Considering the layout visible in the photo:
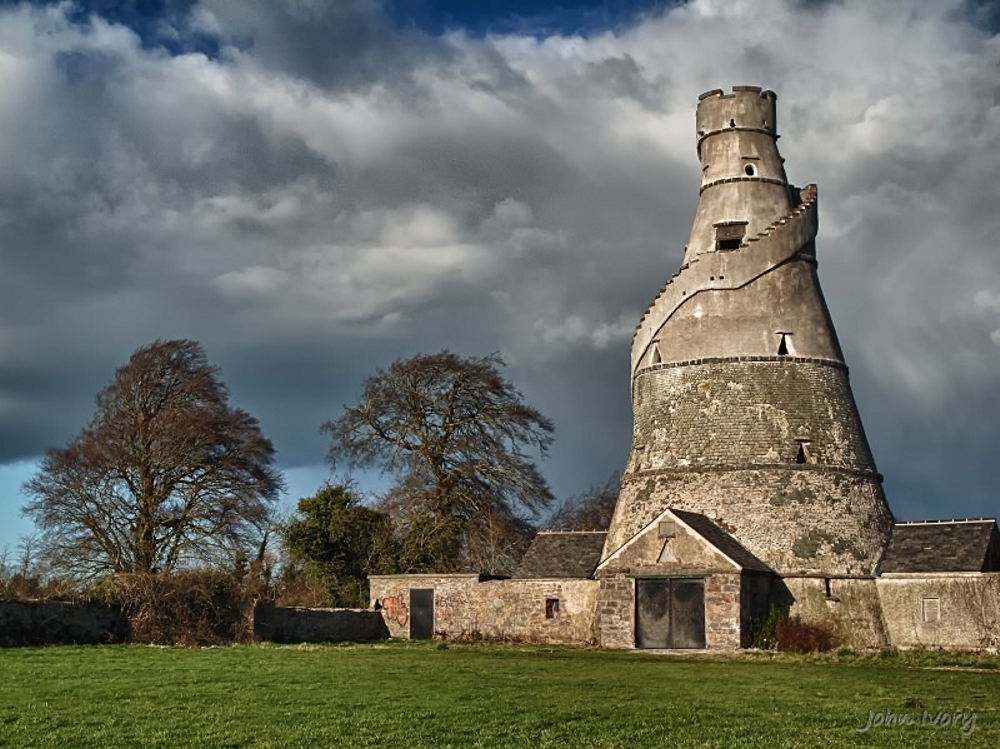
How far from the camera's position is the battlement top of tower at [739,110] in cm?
3916

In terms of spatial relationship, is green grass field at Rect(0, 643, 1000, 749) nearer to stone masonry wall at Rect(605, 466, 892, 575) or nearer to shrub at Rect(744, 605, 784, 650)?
shrub at Rect(744, 605, 784, 650)

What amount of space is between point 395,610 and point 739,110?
1947 centimetres

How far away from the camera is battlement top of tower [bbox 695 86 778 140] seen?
128ft

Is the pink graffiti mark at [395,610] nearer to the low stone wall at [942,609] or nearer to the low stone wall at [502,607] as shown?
the low stone wall at [502,607]

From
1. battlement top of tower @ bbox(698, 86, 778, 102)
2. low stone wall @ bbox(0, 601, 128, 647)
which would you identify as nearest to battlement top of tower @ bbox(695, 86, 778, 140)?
battlement top of tower @ bbox(698, 86, 778, 102)

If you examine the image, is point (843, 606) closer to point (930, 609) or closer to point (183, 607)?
point (930, 609)

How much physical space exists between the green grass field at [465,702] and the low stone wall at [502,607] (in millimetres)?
9398

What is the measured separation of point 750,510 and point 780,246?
8308 mm

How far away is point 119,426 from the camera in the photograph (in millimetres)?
39625

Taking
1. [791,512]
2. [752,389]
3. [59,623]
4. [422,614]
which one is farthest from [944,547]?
[59,623]

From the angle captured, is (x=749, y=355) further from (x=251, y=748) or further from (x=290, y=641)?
(x=251, y=748)

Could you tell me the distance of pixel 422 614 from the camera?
3812cm

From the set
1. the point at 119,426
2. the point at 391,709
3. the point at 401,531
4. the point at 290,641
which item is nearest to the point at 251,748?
the point at 391,709

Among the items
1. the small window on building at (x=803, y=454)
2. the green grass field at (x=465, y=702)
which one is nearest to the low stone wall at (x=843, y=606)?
the small window on building at (x=803, y=454)
